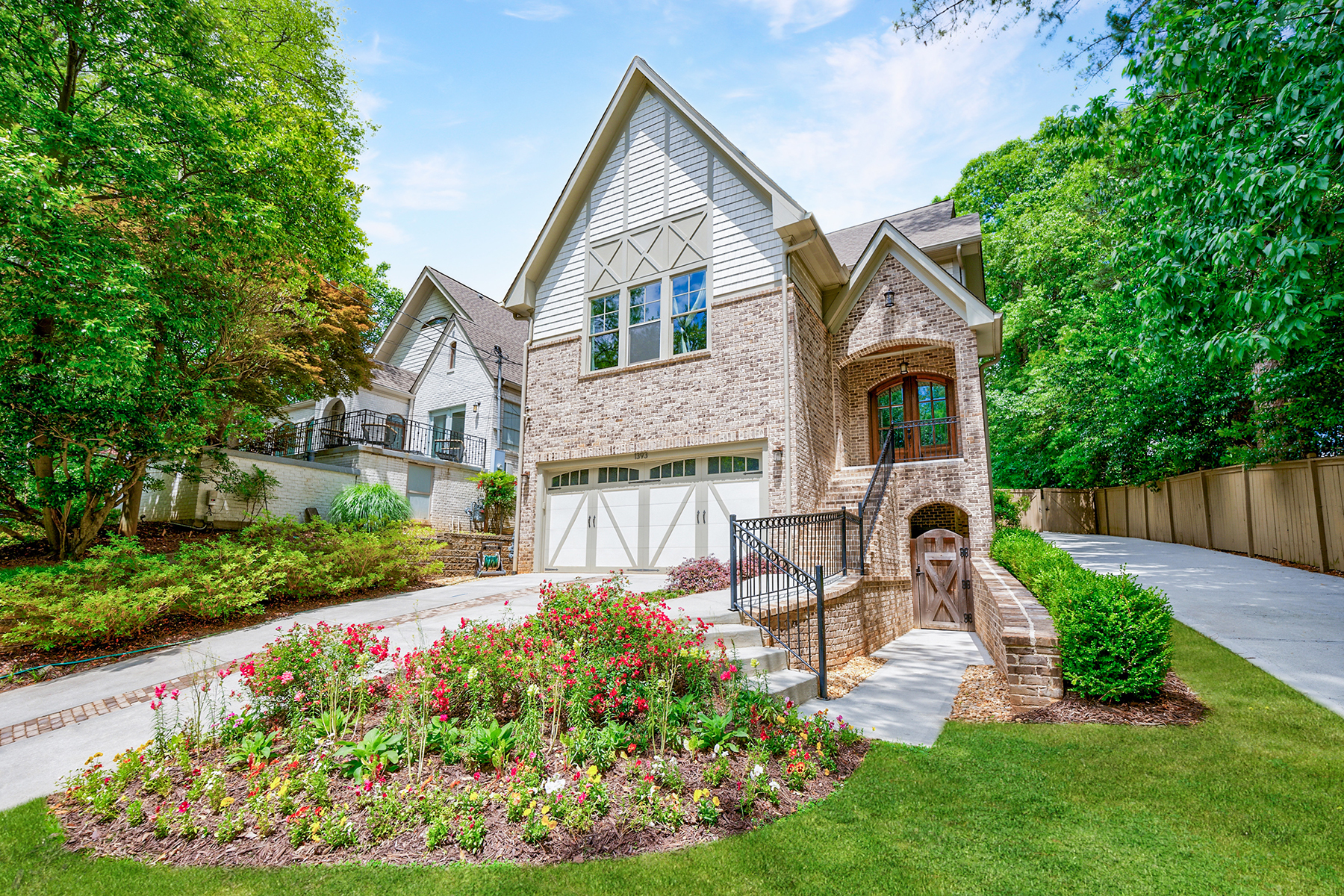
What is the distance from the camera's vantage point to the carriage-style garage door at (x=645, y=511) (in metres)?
11.2

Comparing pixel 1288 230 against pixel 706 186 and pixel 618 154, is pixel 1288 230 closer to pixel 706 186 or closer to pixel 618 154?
pixel 706 186

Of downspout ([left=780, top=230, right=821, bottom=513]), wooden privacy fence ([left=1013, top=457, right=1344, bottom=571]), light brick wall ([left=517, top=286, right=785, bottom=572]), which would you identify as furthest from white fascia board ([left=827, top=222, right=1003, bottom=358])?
wooden privacy fence ([left=1013, top=457, right=1344, bottom=571])

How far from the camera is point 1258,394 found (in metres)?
12.6

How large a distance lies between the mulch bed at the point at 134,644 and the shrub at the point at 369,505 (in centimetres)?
454

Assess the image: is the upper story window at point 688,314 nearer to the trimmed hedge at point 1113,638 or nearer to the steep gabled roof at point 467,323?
the trimmed hedge at point 1113,638

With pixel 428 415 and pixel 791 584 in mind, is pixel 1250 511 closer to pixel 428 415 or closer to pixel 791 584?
pixel 791 584

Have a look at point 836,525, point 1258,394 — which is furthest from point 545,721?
point 1258,394

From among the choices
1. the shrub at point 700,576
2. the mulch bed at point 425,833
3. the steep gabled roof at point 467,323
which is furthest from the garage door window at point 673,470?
the steep gabled roof at point 467,323

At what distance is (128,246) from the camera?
844 cm

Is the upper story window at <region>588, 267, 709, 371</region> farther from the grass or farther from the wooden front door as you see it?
the grass

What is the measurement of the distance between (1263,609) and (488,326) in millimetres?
21525

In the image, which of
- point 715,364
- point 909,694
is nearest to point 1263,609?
point 909,694

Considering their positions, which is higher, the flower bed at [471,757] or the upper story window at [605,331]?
the upper story window at [605,331]

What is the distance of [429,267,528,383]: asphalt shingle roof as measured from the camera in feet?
68.5
